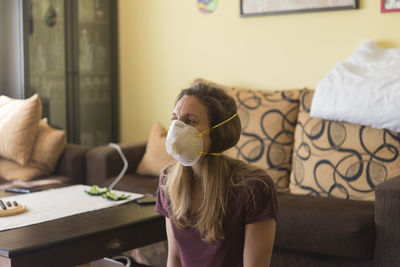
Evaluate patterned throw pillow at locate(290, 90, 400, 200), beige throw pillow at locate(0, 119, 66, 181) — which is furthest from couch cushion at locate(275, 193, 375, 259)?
beige throw pillow at locate(0, 119, 66, 181)

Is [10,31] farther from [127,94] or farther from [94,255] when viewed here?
[94,255]

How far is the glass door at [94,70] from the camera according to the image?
4090mm

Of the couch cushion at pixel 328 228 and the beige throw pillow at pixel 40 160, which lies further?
the beige throw pillow at pixel 40 160

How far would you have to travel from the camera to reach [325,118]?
2.98 m

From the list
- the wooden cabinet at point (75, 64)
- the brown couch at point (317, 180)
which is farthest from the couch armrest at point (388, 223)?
the wooden cabinet at point (75, 64)

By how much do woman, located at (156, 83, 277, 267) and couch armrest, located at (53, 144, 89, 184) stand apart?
75.3 inches

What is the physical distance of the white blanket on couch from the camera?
2768 millimetres

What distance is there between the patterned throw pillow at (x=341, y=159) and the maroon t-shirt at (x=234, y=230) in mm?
1499

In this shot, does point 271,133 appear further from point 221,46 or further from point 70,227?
point 70,227

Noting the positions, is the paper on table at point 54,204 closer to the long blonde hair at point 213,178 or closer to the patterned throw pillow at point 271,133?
the long blonde hair at point 213,178

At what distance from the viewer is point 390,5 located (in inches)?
123

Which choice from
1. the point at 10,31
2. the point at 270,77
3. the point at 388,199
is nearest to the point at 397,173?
the point at 388,199

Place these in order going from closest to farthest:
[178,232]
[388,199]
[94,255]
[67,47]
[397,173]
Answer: [178,232] < [94,255] < [388,199] < [397,173] < [67,47]

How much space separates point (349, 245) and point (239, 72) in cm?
163
